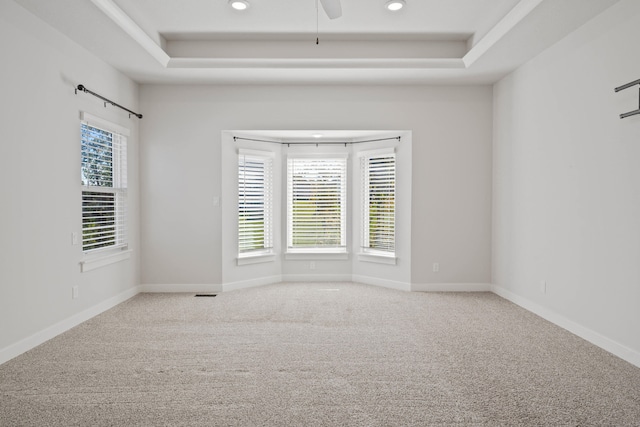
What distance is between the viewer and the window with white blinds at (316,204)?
6.12 metres

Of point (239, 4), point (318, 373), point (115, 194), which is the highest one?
point (239, 4)

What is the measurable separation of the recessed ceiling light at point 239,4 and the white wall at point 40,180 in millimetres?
1659

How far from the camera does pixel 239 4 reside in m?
3.80

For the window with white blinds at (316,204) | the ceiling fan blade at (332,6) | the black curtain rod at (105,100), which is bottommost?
the window with white blinds at (316,204)

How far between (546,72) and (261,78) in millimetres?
3316

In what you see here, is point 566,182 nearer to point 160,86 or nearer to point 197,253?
point 197,253

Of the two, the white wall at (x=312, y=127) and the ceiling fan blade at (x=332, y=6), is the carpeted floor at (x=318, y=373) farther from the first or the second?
the ceiling fan blade at (x=332, y=6)

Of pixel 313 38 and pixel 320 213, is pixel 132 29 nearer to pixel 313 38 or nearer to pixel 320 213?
pixel 313 38

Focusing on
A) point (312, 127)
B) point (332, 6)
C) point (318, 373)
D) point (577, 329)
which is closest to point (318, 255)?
point (312, 127)

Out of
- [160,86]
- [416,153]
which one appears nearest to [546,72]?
[416,153]

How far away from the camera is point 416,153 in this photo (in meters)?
5.42

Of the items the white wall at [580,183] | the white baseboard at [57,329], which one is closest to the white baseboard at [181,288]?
the white baseboard at [57,329]

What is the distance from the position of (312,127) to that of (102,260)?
3103 mm

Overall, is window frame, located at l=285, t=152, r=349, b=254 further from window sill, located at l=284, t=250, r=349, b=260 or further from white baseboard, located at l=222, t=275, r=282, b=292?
white baseboard, located at l=222, t=275, r=282, b=292
